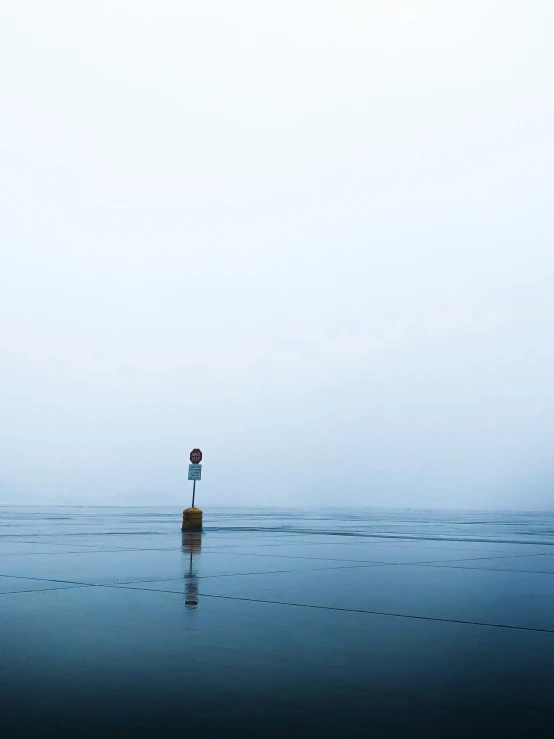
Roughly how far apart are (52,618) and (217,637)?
213 centimetres

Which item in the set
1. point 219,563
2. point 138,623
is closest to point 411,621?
point 138,623

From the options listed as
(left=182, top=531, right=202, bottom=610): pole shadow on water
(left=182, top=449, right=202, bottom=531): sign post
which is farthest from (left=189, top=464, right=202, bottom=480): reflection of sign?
(left=182, top=531, right=202, bottom=610): pole shadow on water

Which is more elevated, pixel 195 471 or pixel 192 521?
pixel 195 471

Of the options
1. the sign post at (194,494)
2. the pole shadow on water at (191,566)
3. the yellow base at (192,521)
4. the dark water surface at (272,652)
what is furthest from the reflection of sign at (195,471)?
the dark water surface at (272,652)

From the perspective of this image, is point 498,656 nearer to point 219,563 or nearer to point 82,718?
point 82,718

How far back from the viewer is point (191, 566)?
49.1 feet

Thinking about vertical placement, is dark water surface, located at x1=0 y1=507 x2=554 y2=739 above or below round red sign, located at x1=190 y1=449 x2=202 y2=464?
below

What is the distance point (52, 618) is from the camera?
28.2ft

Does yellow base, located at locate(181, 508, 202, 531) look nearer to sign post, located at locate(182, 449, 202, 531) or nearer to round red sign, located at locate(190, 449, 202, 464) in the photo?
sign post, located at locate(182, 449, 202, 531)

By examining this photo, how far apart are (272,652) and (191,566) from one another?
8.21 meters

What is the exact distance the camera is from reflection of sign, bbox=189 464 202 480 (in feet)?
91.6

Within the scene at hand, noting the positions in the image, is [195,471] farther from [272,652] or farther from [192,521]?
[272,652]

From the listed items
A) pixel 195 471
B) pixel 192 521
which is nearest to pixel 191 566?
pixel 195 471

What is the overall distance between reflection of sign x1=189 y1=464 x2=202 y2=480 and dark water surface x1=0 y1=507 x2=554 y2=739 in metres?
13.1
